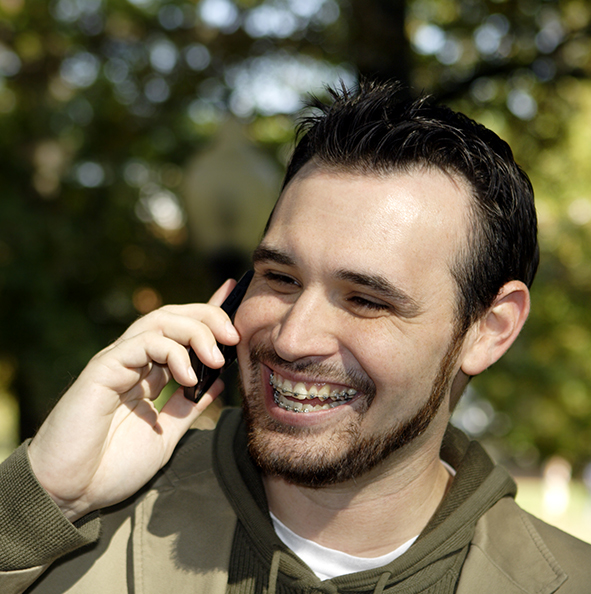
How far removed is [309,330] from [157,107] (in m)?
8.15

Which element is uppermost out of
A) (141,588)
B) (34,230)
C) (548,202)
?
(141,588)

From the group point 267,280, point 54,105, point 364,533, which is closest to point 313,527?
point 364,533

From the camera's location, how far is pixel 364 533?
2.50m

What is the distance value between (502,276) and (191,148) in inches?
324

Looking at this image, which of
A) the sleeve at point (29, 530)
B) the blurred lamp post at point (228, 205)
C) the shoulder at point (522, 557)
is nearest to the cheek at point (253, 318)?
the sleeve at point (29, 530)

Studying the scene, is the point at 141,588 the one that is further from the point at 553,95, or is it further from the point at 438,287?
the point at 553,95

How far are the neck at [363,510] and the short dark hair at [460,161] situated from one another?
2.06 feet

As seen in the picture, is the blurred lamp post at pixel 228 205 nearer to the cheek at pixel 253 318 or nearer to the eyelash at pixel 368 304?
the cheek at pixel 253 318

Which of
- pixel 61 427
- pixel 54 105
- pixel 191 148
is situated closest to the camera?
pixel 61 427

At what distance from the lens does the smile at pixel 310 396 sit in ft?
7.86

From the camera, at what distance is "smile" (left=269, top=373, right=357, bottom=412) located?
239 cm

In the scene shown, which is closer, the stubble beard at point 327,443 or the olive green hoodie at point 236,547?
the olive green hoodie at point 236,547

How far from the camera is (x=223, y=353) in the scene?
2.75 meters

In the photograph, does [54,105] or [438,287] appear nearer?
[438,287]
